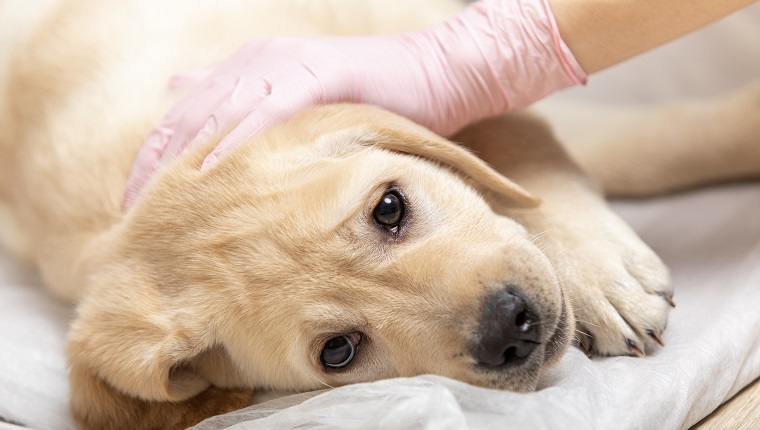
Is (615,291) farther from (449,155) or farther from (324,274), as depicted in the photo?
(324,274)

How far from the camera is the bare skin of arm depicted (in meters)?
2.17

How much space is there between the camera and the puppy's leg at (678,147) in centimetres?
278

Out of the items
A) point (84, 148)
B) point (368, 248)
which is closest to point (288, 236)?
point (368, 248)

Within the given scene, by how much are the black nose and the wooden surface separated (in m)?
0.48

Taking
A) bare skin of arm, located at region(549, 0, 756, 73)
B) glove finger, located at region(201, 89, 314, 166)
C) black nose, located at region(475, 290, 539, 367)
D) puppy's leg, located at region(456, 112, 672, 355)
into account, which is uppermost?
bare skin of arm, located at region(549, 0, 756, 73)

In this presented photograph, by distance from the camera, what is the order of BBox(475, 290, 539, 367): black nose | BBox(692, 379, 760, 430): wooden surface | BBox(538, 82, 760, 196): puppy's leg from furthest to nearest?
BBox(538, 82, 760, 196): puppy's leg
BBox(692, 379, 760, 430): wooden surface
BBox(475, 290, 539, 367): black nose

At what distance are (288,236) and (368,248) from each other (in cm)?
19

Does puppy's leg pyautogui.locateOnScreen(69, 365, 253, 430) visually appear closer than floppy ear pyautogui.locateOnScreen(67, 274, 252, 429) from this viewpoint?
No

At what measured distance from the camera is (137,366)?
1937 mm

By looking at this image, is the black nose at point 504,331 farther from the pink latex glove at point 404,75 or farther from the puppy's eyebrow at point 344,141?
the pink latex glove at point 404,75

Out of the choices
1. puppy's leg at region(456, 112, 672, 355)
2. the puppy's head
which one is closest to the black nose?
the puppy's head

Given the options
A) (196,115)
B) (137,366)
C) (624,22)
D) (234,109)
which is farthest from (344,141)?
(624,22)

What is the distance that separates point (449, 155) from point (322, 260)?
0.43 meters

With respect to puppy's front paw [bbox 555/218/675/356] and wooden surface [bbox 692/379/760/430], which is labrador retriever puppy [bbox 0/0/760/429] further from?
wooden surface [bbox 692/379/760/430]
